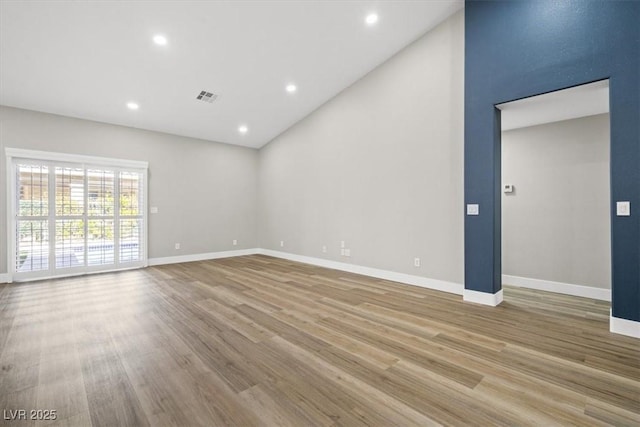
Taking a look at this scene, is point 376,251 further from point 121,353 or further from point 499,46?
point 121,353

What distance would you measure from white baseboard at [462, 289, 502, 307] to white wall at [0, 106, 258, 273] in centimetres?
571

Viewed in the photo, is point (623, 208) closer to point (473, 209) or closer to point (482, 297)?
point (473, 209)

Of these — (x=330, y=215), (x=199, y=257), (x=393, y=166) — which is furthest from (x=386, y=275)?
(x=199, y=257)

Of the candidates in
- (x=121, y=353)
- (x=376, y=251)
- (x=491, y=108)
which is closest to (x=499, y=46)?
(x=491, y=108)

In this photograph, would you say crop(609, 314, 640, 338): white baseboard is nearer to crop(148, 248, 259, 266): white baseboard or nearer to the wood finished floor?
the wood finished floor

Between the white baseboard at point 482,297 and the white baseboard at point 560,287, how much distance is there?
1169 mm

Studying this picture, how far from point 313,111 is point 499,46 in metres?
3.65

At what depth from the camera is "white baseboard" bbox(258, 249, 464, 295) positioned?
4.05 m

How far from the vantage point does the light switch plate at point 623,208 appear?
2.68m

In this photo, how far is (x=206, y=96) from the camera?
526 centimetres

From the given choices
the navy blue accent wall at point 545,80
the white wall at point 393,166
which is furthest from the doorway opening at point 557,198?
the white wall at point 393,166

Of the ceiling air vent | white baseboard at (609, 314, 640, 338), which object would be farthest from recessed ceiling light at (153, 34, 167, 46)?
white baseboard at (609, 314, 640, 338)

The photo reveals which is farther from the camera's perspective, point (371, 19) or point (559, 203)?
point (559, 203)

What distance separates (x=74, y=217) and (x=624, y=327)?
312 inches
